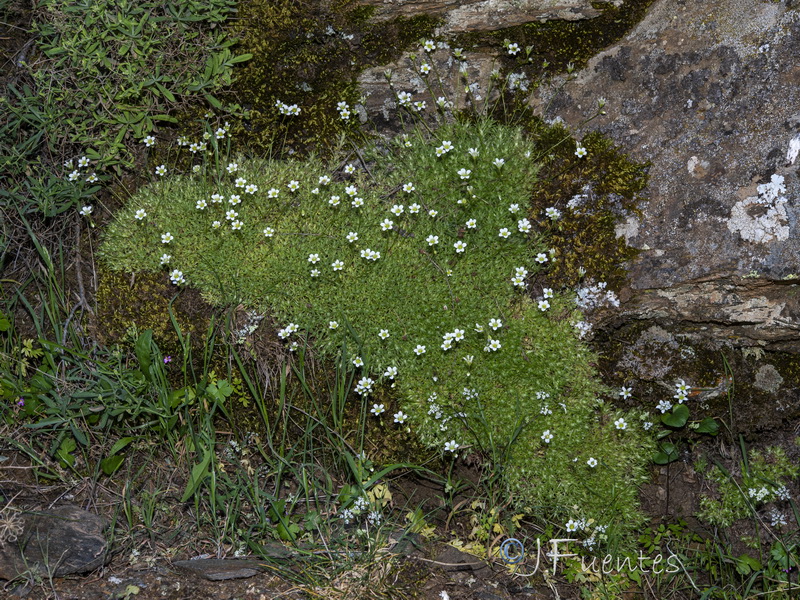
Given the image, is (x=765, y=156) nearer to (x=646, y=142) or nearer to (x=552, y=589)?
(x=646, y=142)

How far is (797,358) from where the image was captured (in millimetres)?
4051

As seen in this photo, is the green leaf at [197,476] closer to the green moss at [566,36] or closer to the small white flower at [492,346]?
the small white flower at [492,346]

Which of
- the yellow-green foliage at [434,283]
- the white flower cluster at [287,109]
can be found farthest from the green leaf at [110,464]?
the white flower cluster at [287,109]

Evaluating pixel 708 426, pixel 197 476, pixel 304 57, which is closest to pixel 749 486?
pixel 708 426

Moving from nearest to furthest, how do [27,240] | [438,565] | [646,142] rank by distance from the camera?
1. [438,565]
2. [646,142]
3. [27,240]

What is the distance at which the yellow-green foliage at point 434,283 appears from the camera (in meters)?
4.15

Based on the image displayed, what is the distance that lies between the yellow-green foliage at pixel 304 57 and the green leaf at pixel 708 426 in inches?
123

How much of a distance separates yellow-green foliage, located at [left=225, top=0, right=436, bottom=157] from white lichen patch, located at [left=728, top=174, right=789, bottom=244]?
256cm

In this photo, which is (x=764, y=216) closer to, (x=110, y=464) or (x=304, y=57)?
(x=304, y=57)

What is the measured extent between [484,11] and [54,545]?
4.50 meters

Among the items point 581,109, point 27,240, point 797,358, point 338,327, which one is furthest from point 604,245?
point 27,240

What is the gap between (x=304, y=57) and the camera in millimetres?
4965

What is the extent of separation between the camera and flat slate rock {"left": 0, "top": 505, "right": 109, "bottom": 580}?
3.57 m

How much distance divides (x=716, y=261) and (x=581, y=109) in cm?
139
